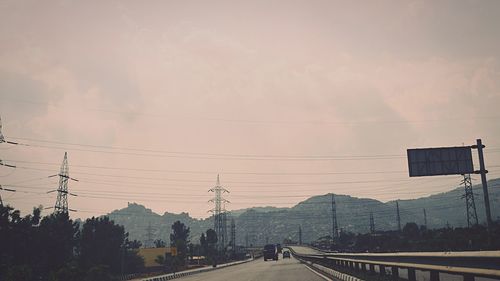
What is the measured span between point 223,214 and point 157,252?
56.5 ft

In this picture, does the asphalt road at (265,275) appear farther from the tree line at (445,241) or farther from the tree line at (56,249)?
the tree line at (56,249)

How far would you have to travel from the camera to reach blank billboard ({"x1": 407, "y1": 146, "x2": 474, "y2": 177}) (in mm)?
40469

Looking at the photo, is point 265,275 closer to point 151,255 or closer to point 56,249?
point 56,249

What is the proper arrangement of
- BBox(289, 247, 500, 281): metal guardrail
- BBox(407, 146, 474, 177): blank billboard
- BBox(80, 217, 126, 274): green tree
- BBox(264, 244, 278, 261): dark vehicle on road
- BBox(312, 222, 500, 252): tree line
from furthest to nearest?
BBox(264, 244, 278, 261): dark vehicle on road
BBox(80, 217, 126, 274): green tree
BBox(312, 222, 500, 252): tree line
BBox(407, 146, 474, 177): blank billboard
BBox(289, 247, 500, 281): metal guardrail

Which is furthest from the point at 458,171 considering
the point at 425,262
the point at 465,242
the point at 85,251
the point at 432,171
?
the point at 85,251

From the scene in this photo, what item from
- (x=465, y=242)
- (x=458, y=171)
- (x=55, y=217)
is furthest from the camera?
(x=55, y=217)

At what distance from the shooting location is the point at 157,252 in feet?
323

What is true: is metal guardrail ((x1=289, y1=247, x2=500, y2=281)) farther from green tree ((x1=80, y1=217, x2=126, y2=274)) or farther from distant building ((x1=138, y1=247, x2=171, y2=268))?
distant building ((x1=138, y1=247, x2=171, y2=268))

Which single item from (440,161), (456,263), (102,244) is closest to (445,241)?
(440,161)

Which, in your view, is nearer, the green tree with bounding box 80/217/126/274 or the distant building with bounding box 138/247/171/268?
the green tree with bounding box 80/217/126/274

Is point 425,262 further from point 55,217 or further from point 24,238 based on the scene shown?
point 55,217

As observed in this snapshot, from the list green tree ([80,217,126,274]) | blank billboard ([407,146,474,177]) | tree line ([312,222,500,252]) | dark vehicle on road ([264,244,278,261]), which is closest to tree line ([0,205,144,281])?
green tree ([80,217,126,274])

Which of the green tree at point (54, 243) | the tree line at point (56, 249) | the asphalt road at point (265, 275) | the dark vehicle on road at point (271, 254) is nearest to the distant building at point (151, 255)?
the tree line at point (56, 249)

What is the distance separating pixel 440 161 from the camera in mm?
41031
